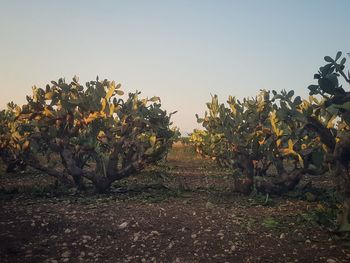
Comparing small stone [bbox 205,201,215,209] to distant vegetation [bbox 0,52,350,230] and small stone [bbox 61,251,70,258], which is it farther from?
small stone [bbox 61,251,70,258]

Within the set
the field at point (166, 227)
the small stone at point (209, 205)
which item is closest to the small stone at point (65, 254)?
the field at point (166, 227)

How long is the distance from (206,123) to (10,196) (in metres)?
9.65

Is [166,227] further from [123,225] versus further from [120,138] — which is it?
[120,138]

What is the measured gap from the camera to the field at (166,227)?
14.9 ft

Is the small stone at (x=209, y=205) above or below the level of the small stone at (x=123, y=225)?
above

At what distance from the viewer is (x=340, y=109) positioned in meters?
5.27

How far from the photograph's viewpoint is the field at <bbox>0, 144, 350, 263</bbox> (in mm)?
4547

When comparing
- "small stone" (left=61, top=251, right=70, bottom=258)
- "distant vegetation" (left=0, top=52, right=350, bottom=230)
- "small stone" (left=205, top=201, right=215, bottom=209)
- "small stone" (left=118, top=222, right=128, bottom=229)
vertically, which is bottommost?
"small stone" (left=61, top=251, right=70, bottom=258)

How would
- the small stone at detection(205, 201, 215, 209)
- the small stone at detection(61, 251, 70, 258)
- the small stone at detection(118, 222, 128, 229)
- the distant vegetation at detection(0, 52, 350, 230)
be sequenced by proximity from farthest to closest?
the distant vegetation at detection(0, 52, 350, 230), the small stone at detection(205, 201, 215, 209), the small stone at detection(118, 222, 128, 229), the small stone at detection(61, 251, 70, 258)

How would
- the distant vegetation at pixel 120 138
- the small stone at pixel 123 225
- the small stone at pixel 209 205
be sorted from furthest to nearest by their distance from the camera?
the distant vegetation at pixel 120 138 → the small stone at pixel 209 205 → the small stone at pixel 123 225

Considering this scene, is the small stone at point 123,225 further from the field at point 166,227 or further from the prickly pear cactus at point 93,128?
the prickly pear cactus at point 93,128

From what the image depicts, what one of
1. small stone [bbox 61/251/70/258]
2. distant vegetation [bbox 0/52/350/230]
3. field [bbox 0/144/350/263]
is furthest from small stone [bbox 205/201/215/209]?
small stone [bbox 61/251/70/258]

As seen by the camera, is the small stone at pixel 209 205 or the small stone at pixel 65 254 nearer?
the small stone at pixel 65 254

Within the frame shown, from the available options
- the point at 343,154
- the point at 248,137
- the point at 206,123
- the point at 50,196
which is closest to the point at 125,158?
the point at 50,196
